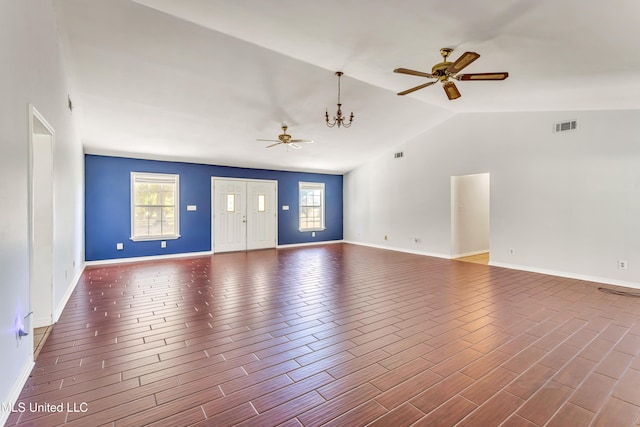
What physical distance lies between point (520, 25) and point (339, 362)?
310 centimetres

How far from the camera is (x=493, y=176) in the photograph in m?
6.32

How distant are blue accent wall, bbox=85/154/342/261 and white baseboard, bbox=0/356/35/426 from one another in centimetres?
492

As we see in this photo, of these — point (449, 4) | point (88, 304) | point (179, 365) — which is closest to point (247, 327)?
point (179, 365)

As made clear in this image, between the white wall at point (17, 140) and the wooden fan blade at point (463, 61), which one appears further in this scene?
the wooden fan blade at point (463, 61)

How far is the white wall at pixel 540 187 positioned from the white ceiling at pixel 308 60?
53 cm

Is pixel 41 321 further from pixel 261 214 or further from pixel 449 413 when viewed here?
pixel 261 214

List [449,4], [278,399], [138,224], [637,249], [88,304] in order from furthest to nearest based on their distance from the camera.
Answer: [138,224] → [637,249] → [88,304] → [449,4] → [278,399]

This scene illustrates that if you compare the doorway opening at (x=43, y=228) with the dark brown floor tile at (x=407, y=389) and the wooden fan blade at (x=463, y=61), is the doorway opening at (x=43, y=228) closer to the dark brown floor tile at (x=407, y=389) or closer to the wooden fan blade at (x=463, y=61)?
the dark brown floor tile at (x=407, y=389)

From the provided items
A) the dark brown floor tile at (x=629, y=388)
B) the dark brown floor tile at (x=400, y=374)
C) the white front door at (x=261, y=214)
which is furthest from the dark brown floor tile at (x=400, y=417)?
the white front door at (x=261, y=214)

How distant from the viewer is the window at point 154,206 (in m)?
7.04

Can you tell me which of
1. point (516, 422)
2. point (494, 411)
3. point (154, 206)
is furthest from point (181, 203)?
point (516, 422)

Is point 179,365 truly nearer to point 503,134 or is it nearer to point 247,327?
point 247,327

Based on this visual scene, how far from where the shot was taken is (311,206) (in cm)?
988

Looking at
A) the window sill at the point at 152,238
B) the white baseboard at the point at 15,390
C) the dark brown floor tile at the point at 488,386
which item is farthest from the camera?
the window sill at the point at 152,238
